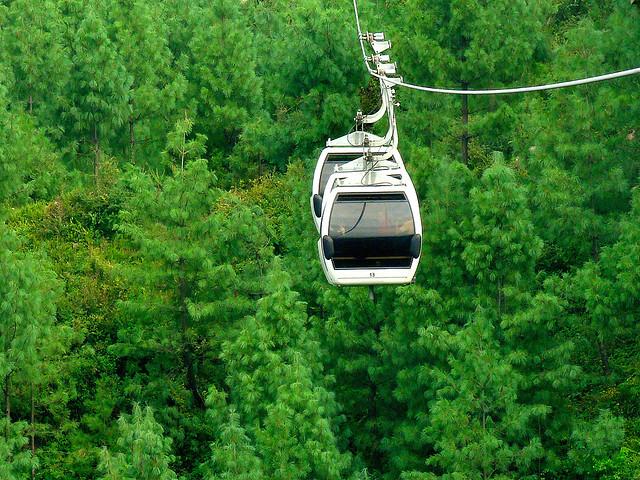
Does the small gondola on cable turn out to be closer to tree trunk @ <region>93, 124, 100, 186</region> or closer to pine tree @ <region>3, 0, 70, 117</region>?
tree trunk @ <region>93, 124, 100, 186</region>

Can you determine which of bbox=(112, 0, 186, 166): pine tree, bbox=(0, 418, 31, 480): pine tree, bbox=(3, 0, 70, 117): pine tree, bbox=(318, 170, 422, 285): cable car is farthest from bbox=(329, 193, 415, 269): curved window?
bbox=(3, 0, 70, 117): pine tree

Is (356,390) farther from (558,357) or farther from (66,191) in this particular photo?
(66,191)

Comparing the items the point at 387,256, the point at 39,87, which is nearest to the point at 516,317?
the point at 387,256

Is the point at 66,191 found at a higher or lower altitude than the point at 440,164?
lower

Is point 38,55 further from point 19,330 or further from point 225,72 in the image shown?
point 19,330

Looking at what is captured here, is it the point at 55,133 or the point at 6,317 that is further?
the point at 55,133

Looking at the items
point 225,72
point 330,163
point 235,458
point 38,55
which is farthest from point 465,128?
point 38,55
